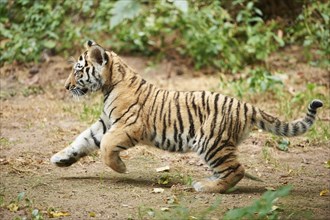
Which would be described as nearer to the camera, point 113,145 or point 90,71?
point 113,145

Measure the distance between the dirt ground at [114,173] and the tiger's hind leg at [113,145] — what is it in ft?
0.72

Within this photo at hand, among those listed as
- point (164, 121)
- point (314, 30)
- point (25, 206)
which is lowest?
point (25, 206)

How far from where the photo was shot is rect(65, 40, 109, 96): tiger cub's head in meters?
5.61

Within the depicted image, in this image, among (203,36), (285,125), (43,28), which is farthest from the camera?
(43,28)

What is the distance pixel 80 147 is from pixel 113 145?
1.70 feet

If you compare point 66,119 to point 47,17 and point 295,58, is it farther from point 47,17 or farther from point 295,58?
point 295,58

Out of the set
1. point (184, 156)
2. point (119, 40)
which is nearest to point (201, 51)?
point (119, 40)

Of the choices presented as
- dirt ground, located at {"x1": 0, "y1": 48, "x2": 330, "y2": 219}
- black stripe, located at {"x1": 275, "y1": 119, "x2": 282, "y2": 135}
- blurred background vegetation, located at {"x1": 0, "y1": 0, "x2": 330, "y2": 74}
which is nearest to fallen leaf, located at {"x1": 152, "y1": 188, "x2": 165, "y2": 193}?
dirt ground, located at {"x1": 0, "y1": 48, "x2": 330, "y2": 219}

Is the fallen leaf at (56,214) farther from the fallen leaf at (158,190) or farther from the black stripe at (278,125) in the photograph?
the black stripe at (278,125)

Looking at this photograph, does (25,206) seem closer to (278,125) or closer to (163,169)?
(163,169)

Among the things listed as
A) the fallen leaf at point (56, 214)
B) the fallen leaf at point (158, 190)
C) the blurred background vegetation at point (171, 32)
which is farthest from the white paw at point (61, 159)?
the blurred background vegetation at point (171, 32)

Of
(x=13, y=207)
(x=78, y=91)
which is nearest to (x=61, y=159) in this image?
(x=78, y=91)

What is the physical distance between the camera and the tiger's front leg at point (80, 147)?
224 inches

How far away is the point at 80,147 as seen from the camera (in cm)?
569
